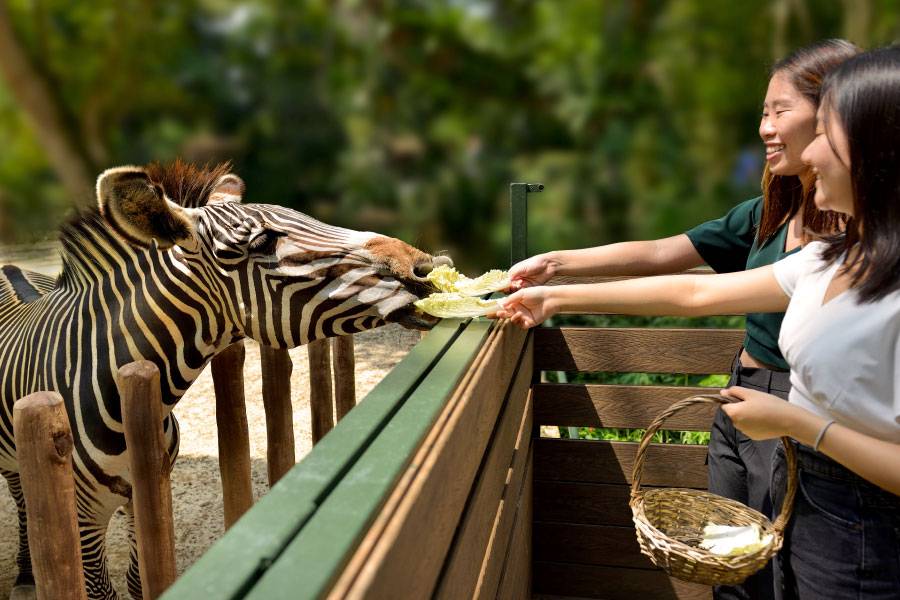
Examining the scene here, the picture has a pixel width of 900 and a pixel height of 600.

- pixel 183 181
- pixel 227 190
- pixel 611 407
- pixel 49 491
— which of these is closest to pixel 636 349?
pixel 611 407

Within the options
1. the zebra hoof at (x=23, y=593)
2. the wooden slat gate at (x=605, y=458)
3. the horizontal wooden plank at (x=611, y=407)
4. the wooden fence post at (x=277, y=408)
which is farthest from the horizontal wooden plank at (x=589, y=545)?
the zebra hoof at (x=23, y=593)

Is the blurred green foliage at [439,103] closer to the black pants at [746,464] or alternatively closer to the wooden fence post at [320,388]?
the wooden fence post at [320,388]

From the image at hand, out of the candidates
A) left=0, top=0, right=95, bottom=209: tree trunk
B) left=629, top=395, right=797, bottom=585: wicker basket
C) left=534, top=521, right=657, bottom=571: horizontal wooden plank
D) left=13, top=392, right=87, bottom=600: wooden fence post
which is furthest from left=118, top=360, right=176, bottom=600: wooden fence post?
left=0, top=0, right=95, bottom=209: tree trunk

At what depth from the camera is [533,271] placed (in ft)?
Answer: 7.47

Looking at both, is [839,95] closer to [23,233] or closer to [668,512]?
[668,512]

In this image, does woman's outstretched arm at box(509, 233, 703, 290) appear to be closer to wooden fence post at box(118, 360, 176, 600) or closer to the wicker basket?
the wicker basket

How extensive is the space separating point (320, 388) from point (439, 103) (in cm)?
667

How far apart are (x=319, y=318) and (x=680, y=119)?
6.81 metres

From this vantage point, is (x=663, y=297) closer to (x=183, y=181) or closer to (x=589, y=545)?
(x=183, y=181)

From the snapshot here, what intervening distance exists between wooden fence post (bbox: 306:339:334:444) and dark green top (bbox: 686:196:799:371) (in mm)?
1534

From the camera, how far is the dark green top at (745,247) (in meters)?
1.98

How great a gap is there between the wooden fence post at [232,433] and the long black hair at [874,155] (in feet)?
6.45

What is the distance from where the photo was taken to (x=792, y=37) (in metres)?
7.38

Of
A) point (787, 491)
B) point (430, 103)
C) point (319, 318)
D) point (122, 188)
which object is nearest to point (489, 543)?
point (787, 491)
